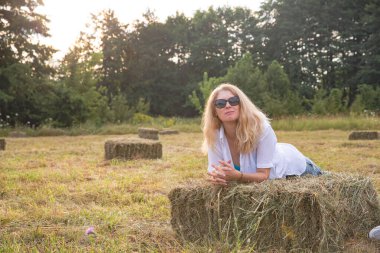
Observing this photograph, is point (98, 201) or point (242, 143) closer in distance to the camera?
point (242, 143)

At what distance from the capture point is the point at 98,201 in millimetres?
4613

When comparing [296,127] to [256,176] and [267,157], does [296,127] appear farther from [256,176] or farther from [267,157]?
[256,176]

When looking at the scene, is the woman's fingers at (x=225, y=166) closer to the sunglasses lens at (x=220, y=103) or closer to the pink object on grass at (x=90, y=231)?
the sunglasses lens at (x=220, y=103)

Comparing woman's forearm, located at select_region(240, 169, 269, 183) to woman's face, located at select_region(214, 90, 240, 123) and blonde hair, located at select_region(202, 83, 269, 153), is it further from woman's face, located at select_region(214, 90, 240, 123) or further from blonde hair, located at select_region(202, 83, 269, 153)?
woman's face, located at select_region(214, 90, 240, 123)

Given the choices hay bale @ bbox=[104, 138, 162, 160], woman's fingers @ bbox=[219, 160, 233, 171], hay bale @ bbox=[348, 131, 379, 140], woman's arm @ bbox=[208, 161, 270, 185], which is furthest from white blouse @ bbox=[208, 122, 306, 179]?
hay bale @ bbox=[348, 131, 379, 140]

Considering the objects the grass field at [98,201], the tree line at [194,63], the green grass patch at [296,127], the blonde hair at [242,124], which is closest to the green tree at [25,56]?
the tree line at [194,63]

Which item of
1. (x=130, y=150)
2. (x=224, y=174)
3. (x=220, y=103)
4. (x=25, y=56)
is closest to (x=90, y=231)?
(x=224, y=174)

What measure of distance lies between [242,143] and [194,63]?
1761 inches

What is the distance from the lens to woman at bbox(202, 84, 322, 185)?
11.0ft

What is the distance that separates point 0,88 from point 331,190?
71.3 ft

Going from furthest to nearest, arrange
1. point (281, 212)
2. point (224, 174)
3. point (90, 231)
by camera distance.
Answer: point (90, 231)
point (224, 174)
point (281, 212)

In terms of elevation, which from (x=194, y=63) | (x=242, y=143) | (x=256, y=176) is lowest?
(x=256, y=176)

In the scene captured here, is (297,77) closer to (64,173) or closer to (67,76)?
(67,76)

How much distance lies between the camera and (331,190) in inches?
121
